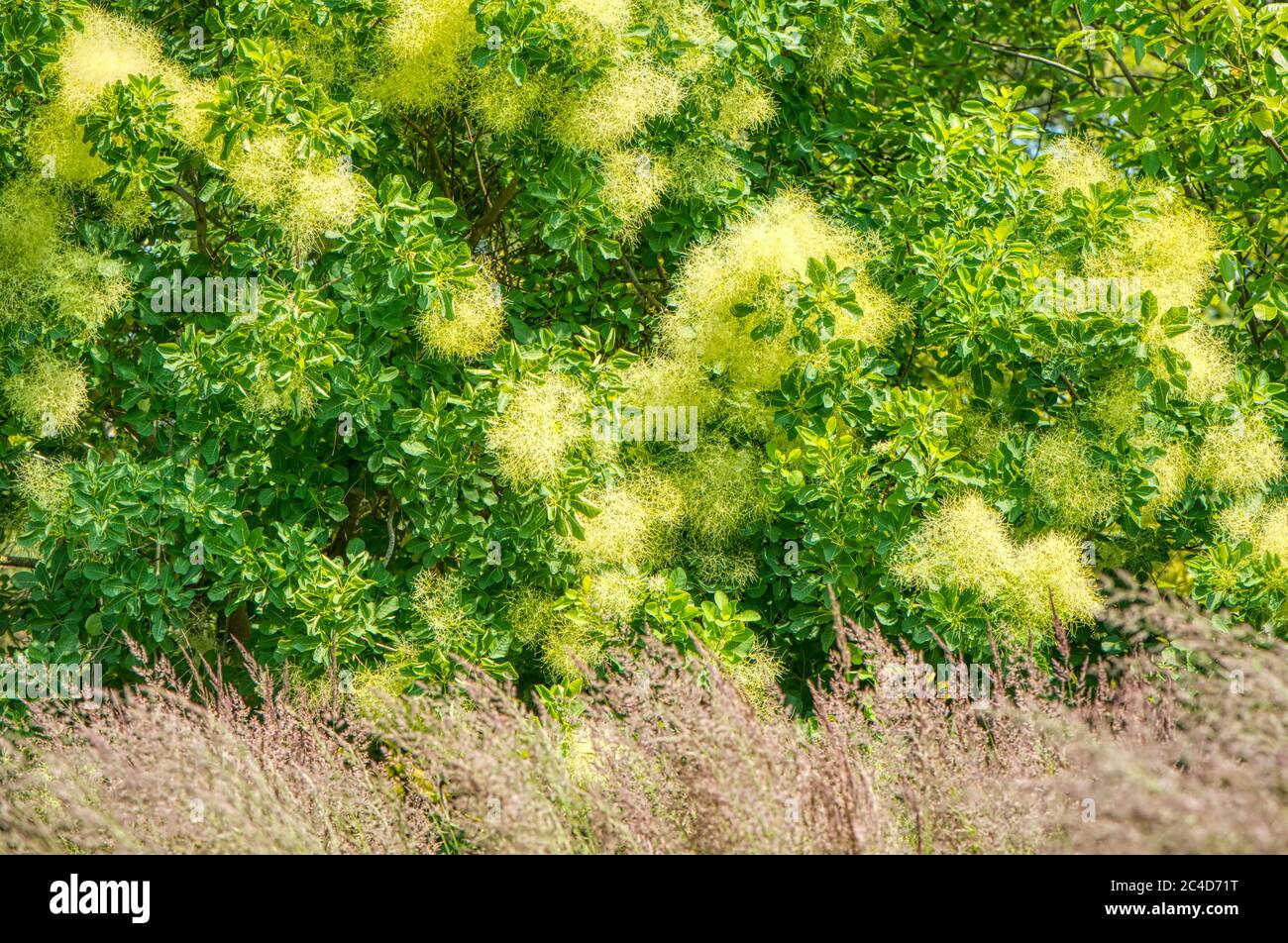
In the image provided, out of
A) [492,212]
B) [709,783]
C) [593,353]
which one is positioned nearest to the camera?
[709,783]

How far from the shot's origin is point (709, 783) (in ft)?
8.20

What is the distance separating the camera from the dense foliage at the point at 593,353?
392cm

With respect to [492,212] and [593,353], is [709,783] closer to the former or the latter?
[593,353]

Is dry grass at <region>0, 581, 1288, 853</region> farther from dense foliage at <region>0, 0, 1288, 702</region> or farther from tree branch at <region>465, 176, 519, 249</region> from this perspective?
tree branch at <region>465, 176, 519, 249</region>

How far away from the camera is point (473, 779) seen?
2.64 m

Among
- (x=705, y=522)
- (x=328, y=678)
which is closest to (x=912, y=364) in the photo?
(x=705, y=522)

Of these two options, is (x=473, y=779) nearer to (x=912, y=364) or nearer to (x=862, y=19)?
(x=912, y=364)

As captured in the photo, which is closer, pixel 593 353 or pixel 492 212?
pixel 593 353

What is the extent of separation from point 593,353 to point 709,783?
2106mm

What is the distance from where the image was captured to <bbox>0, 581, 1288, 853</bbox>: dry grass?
238 cm

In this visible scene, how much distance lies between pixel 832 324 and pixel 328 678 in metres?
1.88

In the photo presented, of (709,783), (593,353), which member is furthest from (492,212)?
(709,783)

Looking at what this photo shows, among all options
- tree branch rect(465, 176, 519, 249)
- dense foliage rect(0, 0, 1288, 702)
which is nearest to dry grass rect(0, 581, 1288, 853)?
dense foliage rect(0, 0, 1288, 702)

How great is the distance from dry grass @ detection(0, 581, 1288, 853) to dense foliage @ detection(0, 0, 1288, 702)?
74 cm
